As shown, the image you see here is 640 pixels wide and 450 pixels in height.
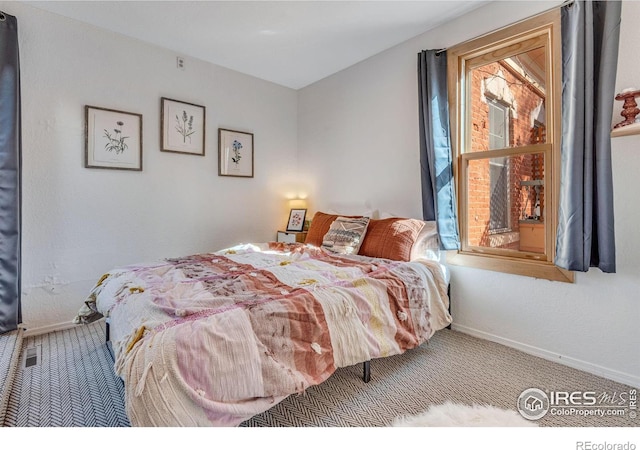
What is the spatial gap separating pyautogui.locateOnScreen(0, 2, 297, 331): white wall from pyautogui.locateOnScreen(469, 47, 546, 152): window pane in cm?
245

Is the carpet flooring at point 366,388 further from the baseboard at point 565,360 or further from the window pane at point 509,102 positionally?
the window pane at point 509,102

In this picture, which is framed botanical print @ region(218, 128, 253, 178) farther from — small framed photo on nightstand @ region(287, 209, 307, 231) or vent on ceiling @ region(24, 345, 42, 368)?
vent on ceiling @ region(24, 345, 42, 368)

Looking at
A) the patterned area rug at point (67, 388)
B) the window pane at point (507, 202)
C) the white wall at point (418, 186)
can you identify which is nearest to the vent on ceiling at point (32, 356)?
the patterned area rug at point (67, 388)

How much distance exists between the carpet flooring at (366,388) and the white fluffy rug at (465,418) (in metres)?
0.05

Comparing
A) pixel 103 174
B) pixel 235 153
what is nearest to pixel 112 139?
pixel 103 174

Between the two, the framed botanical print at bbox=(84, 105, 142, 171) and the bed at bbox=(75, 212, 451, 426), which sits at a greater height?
the framed botanical print at bbox=(84, 105, 142, 171)

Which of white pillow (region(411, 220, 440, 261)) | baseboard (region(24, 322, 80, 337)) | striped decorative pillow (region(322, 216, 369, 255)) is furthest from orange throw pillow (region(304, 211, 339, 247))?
baseboard (region(24, 322, 80, 337))

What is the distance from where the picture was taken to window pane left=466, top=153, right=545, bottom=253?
2.27 metres

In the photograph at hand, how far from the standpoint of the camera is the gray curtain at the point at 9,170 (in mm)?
2248

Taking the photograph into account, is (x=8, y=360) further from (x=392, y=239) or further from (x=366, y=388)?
(x=392, y=239)

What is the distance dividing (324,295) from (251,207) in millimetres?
2347

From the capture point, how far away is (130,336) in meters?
1.26

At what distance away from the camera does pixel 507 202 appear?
8.11 ft
